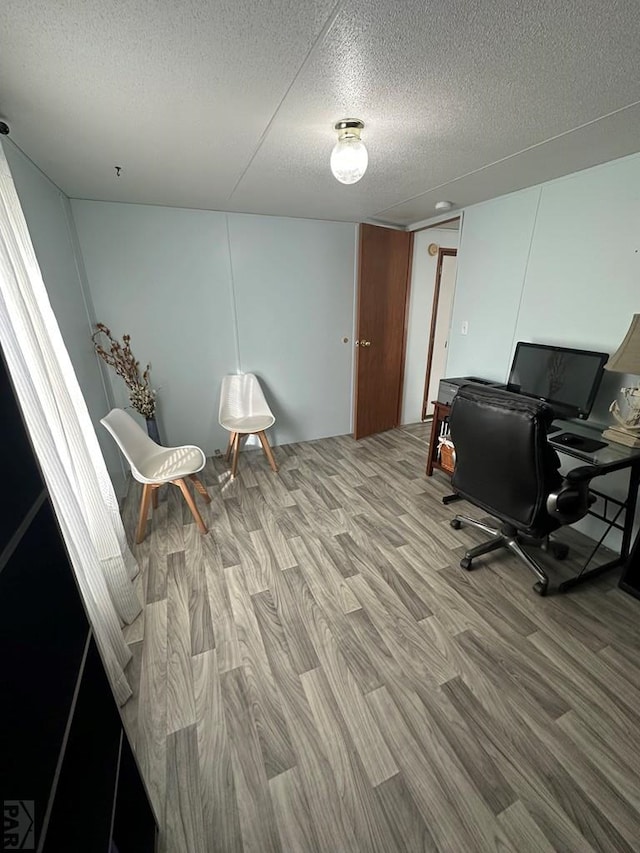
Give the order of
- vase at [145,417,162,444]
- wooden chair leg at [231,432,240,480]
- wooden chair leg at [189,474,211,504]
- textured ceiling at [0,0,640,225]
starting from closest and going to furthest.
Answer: textured ceiling at [0,0,640,225]
wooden chair leg at [189,474,211,504]
vase at [145,417,162,444]
wooden chair leg at [231,432,240,480]

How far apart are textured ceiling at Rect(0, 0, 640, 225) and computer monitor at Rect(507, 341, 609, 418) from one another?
1044 mm

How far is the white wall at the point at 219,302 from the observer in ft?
8.95

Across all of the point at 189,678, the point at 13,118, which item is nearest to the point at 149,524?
the point at 189,678

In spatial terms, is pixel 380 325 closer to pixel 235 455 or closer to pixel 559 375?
pixel 559 375

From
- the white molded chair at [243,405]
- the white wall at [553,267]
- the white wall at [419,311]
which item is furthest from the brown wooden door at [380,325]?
the white molded chair at [243,405]

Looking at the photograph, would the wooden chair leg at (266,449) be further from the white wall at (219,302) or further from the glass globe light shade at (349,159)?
the glass globe light shade at (349,159)

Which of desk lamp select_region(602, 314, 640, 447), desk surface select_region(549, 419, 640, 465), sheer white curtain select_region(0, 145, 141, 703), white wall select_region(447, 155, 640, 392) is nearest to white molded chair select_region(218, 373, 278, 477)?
sheer white curtain select_region(0, 145, 141, 703)

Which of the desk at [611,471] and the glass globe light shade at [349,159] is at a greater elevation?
the glass globe light shade at [349,159]

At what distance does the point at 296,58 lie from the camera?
1057 mm

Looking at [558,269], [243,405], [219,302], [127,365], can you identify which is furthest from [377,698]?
[219,302]

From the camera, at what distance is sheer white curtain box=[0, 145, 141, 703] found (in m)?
1.14

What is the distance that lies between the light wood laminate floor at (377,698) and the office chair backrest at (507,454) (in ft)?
1.67

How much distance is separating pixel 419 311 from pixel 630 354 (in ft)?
7.82

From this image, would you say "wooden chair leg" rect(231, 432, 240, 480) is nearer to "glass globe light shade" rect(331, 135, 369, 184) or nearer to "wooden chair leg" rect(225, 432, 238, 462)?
"wooden chair leg" rect(225, 432, 238, 462)
